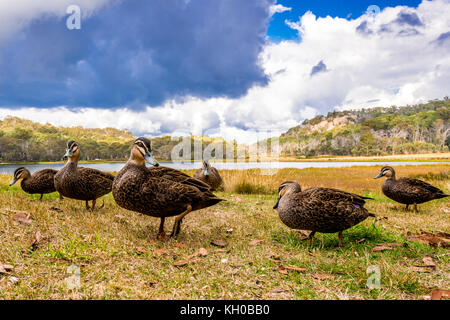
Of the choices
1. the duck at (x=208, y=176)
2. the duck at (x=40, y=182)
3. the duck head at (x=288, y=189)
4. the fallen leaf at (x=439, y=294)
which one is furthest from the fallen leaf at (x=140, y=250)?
the duck at (x=208, y=176)

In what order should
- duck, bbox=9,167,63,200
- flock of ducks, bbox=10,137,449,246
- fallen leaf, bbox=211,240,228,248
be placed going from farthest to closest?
duck, bbox=9,167,63,200 < fallen leaf, bbox=211,240,228,248 < flock of ducks, bbox=10,137,449,246

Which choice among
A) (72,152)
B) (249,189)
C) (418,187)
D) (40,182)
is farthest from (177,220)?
(249,189)

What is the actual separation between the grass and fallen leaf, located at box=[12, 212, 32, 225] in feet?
0.32

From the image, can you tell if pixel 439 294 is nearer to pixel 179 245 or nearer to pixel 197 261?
pixel 197 261

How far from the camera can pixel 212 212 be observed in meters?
7.12

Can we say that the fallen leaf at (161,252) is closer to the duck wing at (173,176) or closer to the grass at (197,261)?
the grass at (197,261)

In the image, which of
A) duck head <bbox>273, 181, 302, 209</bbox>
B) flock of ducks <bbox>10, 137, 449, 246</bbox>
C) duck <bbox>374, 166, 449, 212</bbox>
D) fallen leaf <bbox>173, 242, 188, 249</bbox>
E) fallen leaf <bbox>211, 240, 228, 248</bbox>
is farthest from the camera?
duck <bbox>374, 166, 449, 212</bbox>

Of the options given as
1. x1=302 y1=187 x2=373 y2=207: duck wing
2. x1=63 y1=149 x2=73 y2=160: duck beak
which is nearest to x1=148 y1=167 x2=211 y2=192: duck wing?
x1=302 y1=187 x2=373 y2=207: duck wing

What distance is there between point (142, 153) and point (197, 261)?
84.2 inches

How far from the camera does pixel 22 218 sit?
15.1 ft

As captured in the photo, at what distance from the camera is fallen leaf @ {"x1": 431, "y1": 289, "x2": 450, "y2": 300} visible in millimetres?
2611

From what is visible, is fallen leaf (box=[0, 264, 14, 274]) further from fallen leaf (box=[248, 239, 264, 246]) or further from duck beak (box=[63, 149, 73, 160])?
duck beak (box=[63, 149, 73, 160])
